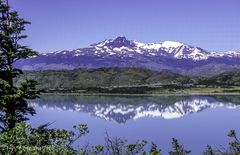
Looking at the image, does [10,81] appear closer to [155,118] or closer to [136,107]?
[155,118]

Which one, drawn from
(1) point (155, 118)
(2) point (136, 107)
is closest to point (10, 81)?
(1) point (155, 118)

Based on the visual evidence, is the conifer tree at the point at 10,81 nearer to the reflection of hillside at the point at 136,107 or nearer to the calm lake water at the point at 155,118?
the calm lake water at the point at 155,118

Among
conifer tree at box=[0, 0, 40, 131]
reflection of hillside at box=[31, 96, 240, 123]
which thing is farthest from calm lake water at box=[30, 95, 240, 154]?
conifer tree at box=[0, 0, 40, 131]

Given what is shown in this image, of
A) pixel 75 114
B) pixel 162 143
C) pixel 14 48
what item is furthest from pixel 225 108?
pixel 14 48

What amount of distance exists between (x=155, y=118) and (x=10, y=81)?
111m

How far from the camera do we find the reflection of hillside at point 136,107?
149 meters

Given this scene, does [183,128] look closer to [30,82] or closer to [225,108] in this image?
[225,108]

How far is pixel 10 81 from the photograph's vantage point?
29.9m

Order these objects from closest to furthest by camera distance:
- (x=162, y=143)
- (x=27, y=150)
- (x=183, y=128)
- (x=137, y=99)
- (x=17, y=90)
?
(x=27, y=150) < (x=17, y=90) < (x=162, y=143) < (x=183, y=128) < (x=137, y=99)

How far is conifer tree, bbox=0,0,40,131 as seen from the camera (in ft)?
93.0

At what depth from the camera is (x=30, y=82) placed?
28.7 m

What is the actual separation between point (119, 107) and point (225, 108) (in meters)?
42.0

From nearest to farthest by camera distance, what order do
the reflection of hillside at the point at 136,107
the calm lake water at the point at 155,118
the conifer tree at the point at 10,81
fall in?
1. the conifer tree at the point at 10,81
2. the calm lake water at the point at 155,118
3. the reflection of hillside at the point at 136,107

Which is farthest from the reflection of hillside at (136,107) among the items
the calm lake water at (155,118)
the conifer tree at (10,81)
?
the conifer tree at (10,81)
